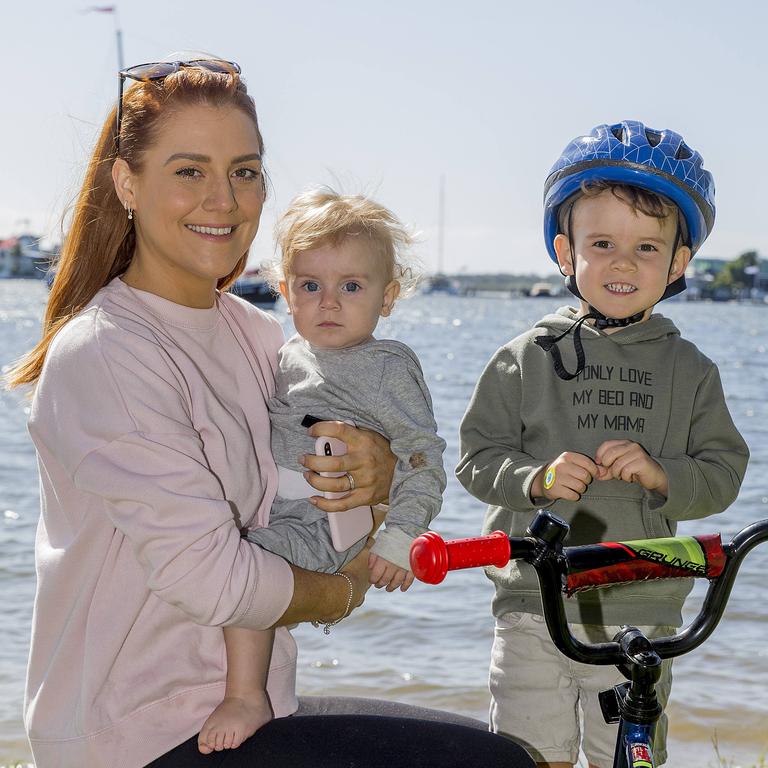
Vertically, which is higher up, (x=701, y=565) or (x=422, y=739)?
(x=701, y=565)

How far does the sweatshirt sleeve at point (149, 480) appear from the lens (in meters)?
2.35

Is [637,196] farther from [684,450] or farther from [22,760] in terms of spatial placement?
[22,760]

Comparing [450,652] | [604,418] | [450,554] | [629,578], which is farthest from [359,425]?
[450,652]

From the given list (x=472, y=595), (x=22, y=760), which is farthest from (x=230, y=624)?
(x=472, y=595)

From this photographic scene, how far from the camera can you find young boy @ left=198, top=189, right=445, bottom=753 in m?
2.99

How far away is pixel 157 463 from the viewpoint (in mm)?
2379

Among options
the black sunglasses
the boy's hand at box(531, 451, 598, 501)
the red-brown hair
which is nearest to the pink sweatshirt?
the red-brown hair

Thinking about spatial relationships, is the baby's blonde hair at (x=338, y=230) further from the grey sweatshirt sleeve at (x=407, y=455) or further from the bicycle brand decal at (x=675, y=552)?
the bicycle brand decal at (x=675, y=552)

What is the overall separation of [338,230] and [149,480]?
1.16 m

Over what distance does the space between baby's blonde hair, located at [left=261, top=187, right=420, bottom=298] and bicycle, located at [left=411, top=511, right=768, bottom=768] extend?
150 centimetres

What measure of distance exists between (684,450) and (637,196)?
2.35ft

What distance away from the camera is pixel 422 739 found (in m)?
2.60

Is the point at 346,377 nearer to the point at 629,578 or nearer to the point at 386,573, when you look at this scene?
the point at 386,573

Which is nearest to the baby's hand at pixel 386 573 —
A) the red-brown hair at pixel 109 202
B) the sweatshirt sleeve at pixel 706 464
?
the sweatshirt sleeve at pixel 706 464
